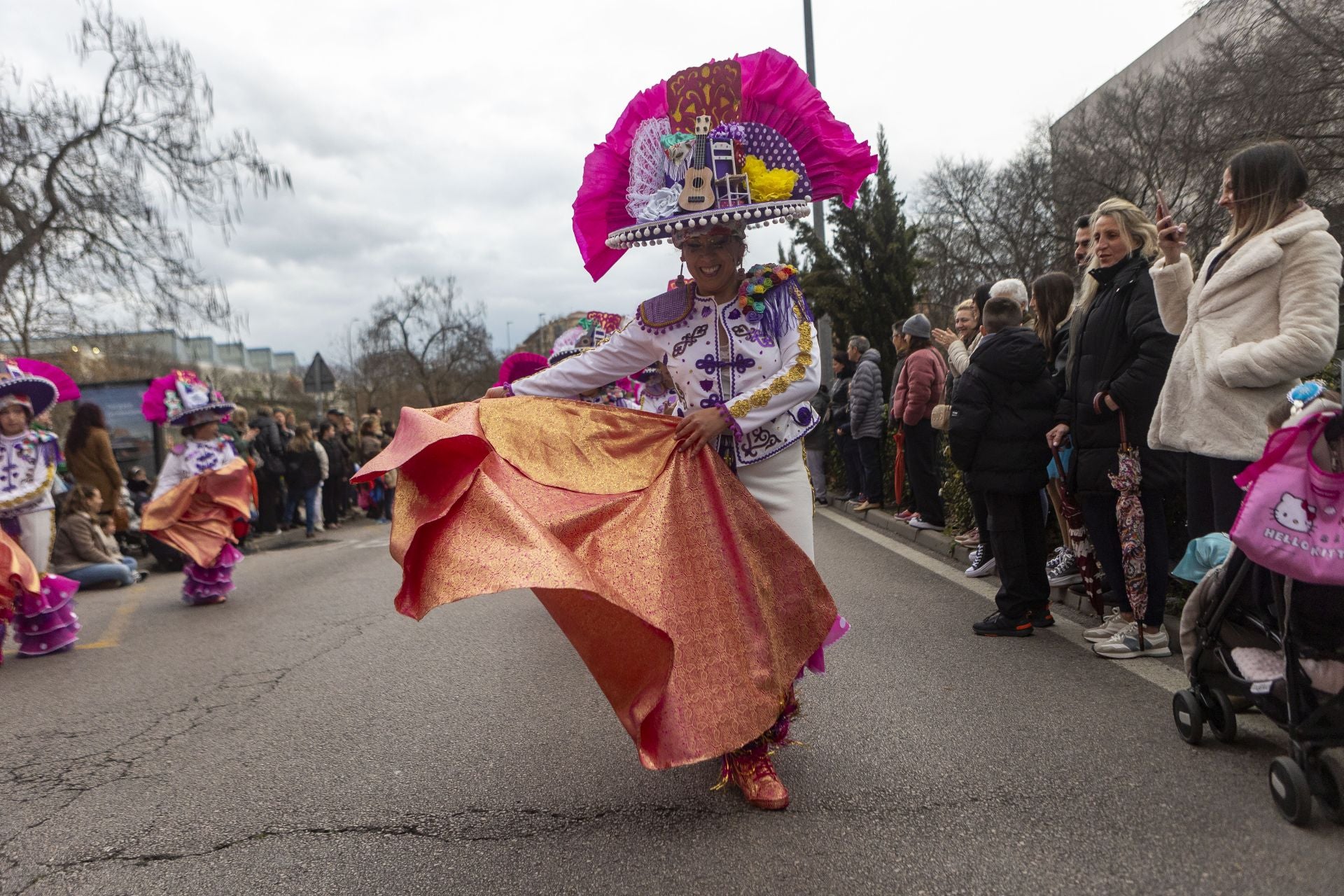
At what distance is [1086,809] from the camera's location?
298 centimetres

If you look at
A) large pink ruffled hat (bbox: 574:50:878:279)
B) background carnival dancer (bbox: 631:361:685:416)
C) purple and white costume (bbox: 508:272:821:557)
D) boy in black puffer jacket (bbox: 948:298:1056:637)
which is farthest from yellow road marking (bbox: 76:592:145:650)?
boy in black puffer jacket (bbox: 948:298:1056:637)

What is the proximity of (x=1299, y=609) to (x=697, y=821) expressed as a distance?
6.49 ft

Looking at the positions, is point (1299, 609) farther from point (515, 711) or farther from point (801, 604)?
point (515, 711)

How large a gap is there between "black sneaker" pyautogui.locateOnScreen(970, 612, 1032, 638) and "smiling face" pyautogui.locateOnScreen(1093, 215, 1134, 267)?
1.94 meters

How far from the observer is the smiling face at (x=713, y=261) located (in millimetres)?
3562

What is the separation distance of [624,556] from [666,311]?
43.0 inches

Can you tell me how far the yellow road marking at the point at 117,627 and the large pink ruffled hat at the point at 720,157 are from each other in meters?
5.09

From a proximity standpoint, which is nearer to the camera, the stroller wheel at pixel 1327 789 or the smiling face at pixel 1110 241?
the stroller wheel at pixel 1327 789

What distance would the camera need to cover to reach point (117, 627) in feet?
24.1

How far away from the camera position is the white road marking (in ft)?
12.1

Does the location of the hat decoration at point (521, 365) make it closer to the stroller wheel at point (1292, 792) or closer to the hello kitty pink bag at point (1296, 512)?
the hello kitty pink bag at point (1296, 512)

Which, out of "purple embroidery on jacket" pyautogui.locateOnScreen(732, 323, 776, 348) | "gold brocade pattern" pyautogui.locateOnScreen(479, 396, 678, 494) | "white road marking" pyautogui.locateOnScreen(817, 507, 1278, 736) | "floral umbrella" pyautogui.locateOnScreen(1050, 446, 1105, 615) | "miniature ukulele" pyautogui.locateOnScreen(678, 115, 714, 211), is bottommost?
"white road marking" pyautogui.locateOnScreen(817, 507, 1278, 736)

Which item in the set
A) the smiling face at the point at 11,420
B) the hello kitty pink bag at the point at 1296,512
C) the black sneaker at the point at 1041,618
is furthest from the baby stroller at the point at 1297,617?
the smiling face at the point at 11,420

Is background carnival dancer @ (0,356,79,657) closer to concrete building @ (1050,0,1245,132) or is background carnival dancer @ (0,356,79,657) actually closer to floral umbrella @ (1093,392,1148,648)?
floral umbrella @ (1093,392,1148,648)
